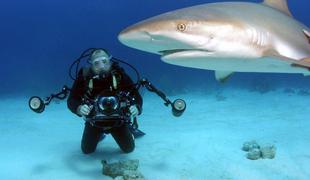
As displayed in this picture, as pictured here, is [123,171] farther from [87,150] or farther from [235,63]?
[235,63]

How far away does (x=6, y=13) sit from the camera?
246 feet

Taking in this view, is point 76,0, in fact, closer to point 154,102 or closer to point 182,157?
point 154,102

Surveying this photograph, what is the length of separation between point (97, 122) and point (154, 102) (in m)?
7.83

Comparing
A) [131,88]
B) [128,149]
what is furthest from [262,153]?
[131,88]

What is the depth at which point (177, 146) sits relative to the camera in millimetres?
6293

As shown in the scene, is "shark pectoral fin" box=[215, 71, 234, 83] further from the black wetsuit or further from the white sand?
the white sand

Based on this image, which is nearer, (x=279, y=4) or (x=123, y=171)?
(x=279, y=4)

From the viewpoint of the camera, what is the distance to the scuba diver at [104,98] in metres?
4.64

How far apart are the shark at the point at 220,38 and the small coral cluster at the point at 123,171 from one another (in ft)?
6.97

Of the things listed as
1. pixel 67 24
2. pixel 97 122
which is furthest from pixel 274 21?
pixel 67 24

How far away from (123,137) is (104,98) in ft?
3.87

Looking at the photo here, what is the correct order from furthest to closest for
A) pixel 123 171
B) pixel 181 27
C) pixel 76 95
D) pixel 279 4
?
pixel 76 95
pixel 123 171
pixel 279 4
pixel 181 27

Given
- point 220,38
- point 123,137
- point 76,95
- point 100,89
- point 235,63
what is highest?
point 220,38

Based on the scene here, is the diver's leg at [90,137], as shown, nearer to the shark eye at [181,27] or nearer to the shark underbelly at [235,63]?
the shark underbelly at [235,63]
